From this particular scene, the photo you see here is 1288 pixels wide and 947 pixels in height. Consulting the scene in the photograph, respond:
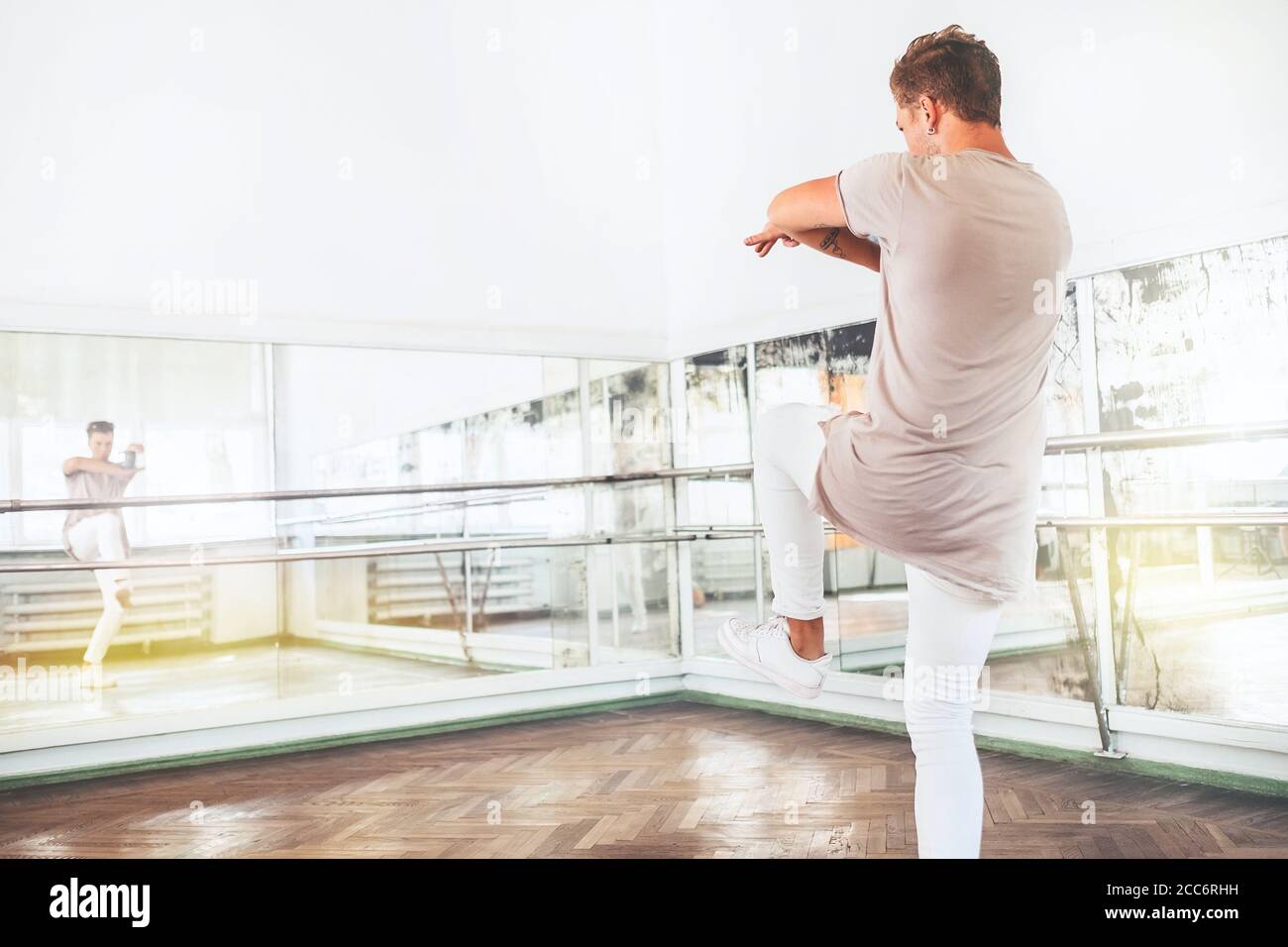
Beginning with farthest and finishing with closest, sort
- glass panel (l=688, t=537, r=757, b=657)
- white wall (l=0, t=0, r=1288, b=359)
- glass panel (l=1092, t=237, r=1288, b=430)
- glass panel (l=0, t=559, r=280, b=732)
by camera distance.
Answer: glass panel (l=688, t=537, r=757, b=657), glass panel (l=0, t=559, r=280, b=732), white wall (l=0, t=0, r=1288, b=359), glass panel (l=1092, t=237, r=1288, b=430)

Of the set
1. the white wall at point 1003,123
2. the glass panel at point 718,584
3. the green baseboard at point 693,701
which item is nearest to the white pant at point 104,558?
the green baseboard at point 693,701

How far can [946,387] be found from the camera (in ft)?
5.05

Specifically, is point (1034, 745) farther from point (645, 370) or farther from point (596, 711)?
point (645, 370)

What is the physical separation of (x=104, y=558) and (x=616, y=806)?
84.1 inches

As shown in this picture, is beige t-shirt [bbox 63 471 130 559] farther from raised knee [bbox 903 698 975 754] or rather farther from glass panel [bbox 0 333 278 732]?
raised knee [bbox 903 698 975 754]

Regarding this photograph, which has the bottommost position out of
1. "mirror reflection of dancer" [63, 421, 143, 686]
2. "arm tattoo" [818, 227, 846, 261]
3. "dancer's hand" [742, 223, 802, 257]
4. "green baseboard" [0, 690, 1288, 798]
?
"green baseboard" [0, 690, 1288, 798]

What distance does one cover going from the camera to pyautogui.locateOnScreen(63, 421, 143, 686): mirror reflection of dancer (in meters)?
3.79

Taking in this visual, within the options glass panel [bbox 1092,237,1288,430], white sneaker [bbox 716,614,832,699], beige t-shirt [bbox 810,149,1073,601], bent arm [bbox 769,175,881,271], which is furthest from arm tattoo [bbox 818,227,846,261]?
glass panel [bbox 1092,237,1288,430]

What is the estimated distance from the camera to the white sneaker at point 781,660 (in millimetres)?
1812

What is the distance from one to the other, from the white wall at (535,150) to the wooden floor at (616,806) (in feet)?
5.36

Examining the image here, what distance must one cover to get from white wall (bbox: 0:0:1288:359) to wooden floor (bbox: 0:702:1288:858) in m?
1.63

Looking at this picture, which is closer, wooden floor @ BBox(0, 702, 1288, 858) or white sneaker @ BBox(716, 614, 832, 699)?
white sneaker @ BBox(716, 614, 832, 699)

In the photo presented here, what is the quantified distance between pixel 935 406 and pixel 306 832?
218 centimetres
